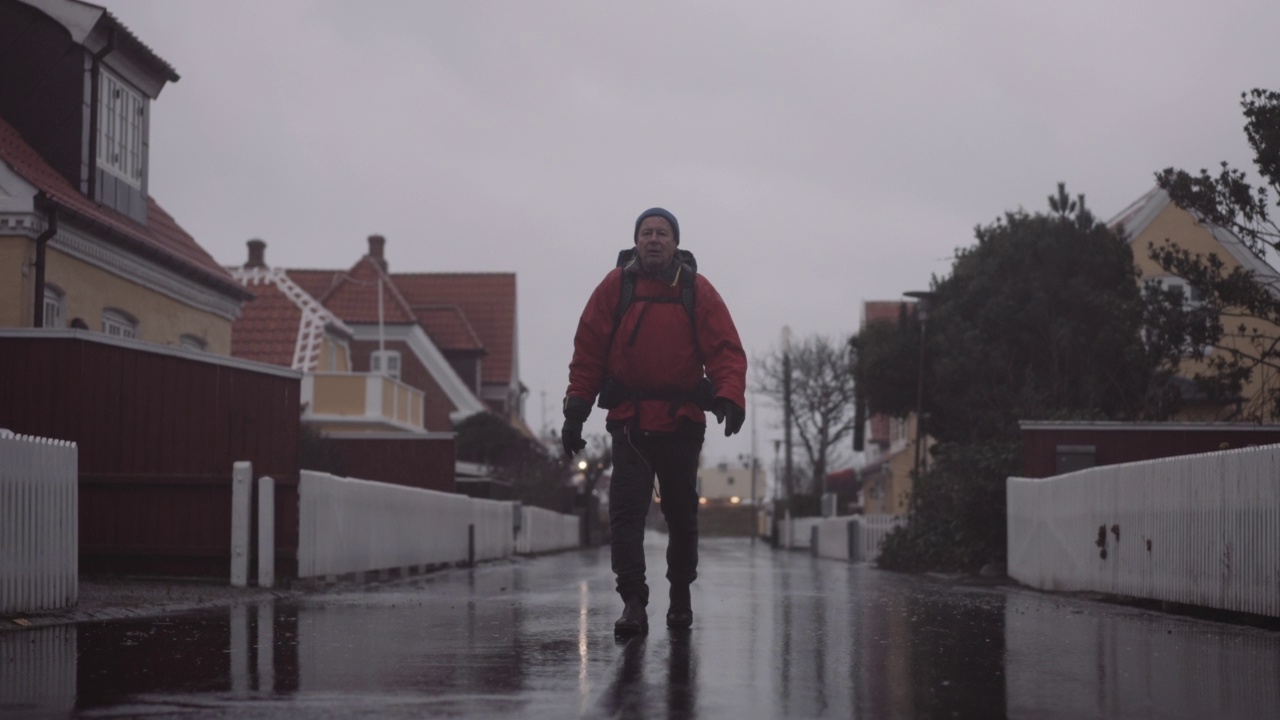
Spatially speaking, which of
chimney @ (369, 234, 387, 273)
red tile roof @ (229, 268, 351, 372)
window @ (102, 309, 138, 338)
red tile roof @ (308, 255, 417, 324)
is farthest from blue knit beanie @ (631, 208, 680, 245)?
chimney @ (369, 234, 387, 273)

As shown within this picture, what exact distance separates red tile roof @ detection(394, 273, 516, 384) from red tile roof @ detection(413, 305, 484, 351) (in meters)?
1.79

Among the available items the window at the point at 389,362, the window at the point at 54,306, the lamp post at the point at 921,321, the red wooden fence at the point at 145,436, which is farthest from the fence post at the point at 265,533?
the window at the point at 389,362

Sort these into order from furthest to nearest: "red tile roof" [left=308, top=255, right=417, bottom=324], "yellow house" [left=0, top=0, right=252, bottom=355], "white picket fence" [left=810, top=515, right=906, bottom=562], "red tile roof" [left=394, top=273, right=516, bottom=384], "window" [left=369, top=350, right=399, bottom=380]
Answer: "red tile roof" [left=394, top=273, right=516, bottom=384] → "red tile roof" [left=308, top=255, right=417, bottom=324] → "window" [left=369, top=350, right=399, bottom=380] → "white picket fence" [left=810, top=515, right=906, bottom=562] → "yellow house" [left=0, top=0, right=252, bottom=355]

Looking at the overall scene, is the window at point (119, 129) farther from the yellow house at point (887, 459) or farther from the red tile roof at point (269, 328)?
the yellow house at point (887, 459)

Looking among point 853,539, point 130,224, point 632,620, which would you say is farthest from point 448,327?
point 632,620

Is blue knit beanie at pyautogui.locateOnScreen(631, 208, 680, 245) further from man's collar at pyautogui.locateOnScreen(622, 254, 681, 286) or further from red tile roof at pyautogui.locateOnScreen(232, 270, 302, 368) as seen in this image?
red tile roof at pyautogui.locateOnScreen(232, 270, 302, 368)

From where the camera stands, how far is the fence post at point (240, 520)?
526 inches

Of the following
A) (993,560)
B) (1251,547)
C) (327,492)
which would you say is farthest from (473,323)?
(1251,547)

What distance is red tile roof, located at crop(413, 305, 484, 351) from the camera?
56344 mm

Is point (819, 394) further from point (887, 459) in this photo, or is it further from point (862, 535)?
point (862, 535)

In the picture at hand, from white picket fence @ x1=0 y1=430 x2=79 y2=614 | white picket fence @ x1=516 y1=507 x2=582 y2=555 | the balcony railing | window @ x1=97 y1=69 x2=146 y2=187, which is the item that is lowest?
white picket fence @ x1=516 y1=507 x2=582 y2=555

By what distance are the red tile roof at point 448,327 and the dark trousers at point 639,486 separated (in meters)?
48.0

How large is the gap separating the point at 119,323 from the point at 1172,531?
16.1 metres

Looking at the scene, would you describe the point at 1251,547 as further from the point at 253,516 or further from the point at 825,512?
the point at 825,512
